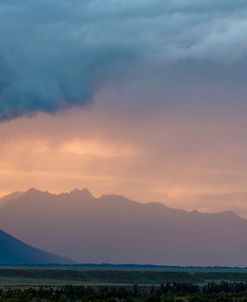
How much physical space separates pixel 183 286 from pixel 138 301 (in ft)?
130

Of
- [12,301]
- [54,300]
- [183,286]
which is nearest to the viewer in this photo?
[12,301]

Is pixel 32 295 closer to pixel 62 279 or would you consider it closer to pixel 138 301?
pixel 138 301

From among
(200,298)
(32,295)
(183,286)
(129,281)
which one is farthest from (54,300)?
(129,281)

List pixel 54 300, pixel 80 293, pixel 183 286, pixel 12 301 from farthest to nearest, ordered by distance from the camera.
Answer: pixel 183 286
pixel 80 293
pixel 54 300
pixel 12 301

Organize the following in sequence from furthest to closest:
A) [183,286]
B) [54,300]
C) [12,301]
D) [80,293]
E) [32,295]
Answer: [183,286]
[80,293]
[32,295]
[54,300]
[12,301]

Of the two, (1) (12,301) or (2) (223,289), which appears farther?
(2) (223,289)

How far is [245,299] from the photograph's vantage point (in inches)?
3425

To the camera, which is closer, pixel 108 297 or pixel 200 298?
pixel 200 298

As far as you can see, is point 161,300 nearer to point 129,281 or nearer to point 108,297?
point 108,297

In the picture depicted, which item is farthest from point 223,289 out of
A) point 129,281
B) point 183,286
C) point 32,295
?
point 129,281

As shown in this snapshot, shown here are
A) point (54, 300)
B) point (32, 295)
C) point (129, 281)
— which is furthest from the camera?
point (129, 281)

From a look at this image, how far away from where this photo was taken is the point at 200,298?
93188 mm

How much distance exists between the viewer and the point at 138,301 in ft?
296

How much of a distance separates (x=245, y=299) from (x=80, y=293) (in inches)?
1054
